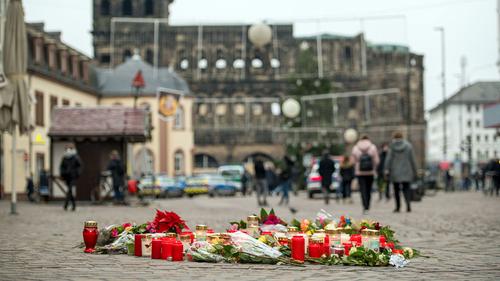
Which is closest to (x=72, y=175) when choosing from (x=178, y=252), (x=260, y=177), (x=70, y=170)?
(x=70, y=170)

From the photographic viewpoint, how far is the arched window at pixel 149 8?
82.0m

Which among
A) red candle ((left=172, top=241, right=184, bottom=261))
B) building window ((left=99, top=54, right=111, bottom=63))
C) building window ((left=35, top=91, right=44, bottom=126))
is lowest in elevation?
red candle ((left=172, top=241, right=184, bottom=261))

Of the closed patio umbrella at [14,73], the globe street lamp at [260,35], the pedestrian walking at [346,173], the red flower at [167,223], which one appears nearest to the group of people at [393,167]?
the closed patio umbrella at [14,73]

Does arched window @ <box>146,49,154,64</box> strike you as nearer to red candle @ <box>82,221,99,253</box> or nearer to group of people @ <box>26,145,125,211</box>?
group of people @ <box>26,145,125,211</box>

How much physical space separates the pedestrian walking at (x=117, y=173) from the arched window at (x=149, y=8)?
53.2 metres

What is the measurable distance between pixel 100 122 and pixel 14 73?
1062 centimetres

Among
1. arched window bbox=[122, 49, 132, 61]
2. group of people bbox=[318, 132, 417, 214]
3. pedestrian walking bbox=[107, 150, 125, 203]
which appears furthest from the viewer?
arched window bbox=[122, 49, 132, 61]

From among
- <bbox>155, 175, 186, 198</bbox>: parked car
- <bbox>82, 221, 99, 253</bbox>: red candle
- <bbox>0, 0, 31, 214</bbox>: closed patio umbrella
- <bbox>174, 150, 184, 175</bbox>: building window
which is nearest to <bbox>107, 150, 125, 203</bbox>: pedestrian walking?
<bbox>0, 0, 31, 214</bbox>: closed patio umbrella

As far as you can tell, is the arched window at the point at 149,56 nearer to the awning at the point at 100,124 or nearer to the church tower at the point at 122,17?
the church tower at the point at 122,17

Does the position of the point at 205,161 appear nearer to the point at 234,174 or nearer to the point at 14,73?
the point at 234,174

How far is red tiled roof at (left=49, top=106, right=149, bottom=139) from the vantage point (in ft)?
102

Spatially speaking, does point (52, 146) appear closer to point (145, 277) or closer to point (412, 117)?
point (145, 277)

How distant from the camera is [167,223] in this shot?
1048cm

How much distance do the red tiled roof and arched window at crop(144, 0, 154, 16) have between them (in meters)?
51.0
